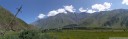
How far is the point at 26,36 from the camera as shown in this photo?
17.2m

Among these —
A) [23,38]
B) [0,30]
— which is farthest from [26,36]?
[0,30]

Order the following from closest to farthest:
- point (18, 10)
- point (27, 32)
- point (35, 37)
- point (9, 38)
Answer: point (18, 10)
point (9, 38)
point (35, 37)
point (27, 32)

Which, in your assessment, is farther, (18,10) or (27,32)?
(27,32)

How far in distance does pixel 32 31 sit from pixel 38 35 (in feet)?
1.97

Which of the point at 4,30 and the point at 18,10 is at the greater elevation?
the point at 18,10

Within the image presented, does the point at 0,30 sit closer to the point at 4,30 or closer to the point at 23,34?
the point at 4,30

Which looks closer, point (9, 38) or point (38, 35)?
point (9, 38)

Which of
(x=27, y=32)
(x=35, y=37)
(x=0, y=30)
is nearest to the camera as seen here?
(x=0, y=30)

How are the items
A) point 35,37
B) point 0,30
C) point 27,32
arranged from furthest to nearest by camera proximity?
point 27,32
point 35,37
point 0,30

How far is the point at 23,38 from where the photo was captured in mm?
17188

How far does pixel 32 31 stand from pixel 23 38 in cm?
67

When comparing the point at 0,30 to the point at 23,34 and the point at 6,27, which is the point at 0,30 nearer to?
the point at 6,27

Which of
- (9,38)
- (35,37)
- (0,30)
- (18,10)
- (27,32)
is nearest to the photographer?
(18,10)

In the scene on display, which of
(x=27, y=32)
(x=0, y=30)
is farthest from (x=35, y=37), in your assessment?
(x=0, y=30)
